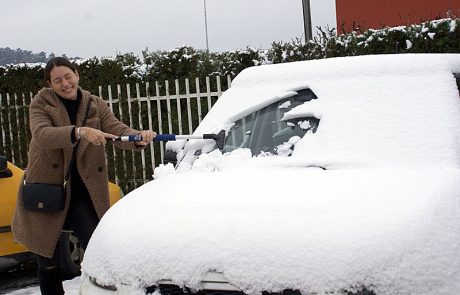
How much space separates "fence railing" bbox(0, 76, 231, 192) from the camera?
793 centimetres

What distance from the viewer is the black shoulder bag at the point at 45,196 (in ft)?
12.3

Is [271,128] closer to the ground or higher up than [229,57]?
closer to the ground

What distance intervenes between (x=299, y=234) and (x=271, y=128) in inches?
49.3

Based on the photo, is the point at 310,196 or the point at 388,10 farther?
the point at 388,10

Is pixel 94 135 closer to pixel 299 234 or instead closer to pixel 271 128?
pixel 271 128

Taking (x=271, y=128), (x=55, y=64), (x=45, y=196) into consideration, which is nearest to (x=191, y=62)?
(x=55, y=64)

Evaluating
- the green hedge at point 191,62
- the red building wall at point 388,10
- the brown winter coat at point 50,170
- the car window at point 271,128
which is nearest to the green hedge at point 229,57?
the green hedge at point 191,62

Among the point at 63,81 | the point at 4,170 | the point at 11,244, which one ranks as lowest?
the point at 11,244

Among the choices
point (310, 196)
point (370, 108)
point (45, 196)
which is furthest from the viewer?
point (45, 196)

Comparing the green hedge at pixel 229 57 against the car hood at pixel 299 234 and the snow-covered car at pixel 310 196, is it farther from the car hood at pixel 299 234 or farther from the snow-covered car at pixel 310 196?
the car hood at pixel 299 234

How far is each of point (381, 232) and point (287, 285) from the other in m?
0.38

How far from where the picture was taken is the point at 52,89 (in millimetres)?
3928

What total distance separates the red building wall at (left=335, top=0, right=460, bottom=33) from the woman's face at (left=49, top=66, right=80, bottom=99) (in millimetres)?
9493

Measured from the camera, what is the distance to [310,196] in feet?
8.29
